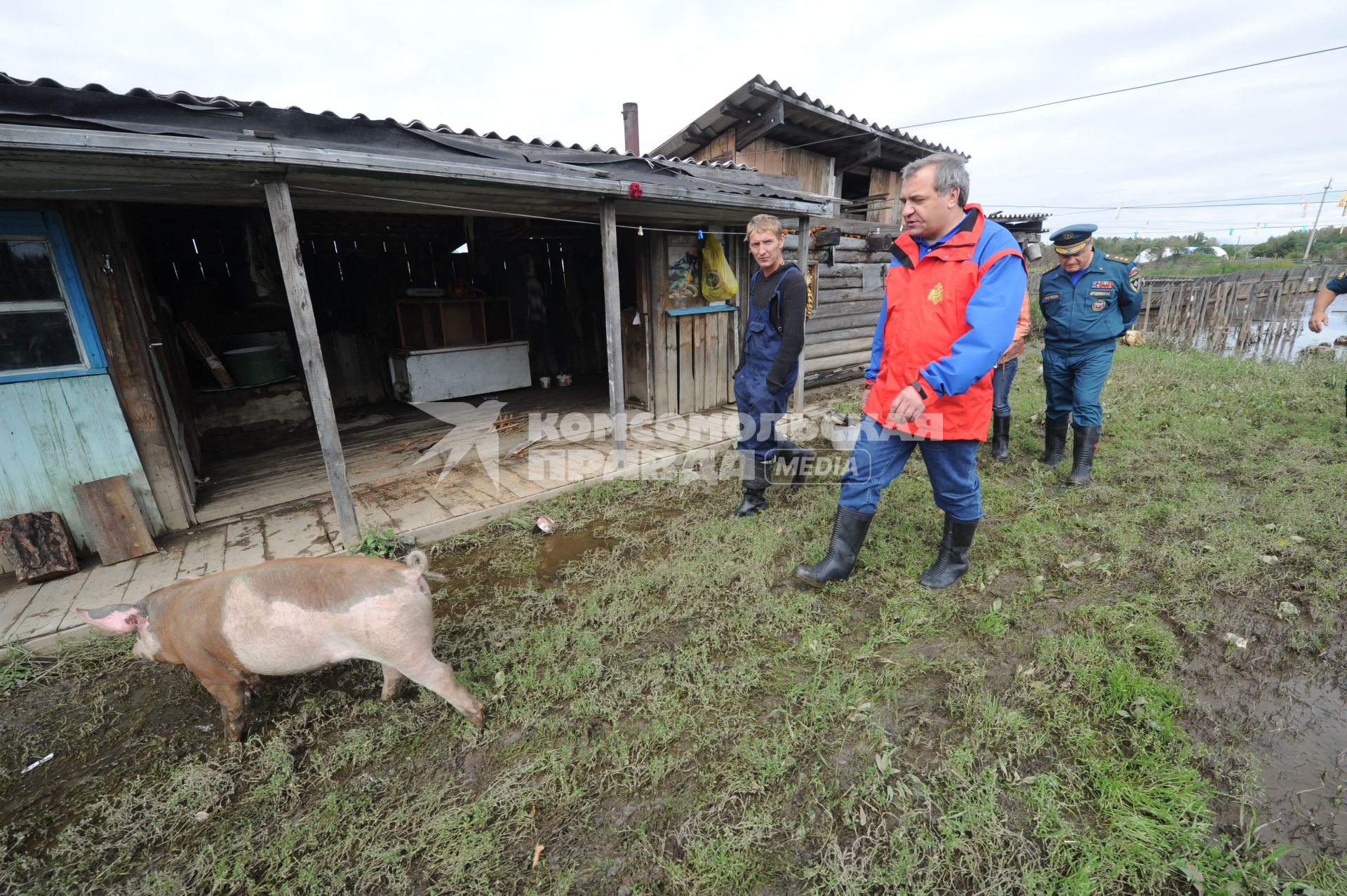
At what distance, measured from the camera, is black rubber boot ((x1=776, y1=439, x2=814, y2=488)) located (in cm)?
438

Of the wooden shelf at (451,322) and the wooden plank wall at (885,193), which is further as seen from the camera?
the wooden plank wall at (885,193)

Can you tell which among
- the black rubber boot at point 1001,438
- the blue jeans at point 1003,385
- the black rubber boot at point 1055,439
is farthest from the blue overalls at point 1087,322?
the black rubber boot at point 1001,438

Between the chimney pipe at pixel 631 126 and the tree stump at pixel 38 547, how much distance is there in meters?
A: 7.77

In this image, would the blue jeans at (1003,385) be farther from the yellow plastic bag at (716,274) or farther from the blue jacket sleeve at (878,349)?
the yellow plastic bag at (716,274)

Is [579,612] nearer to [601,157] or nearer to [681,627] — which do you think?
[681,627]

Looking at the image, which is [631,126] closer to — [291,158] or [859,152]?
[859,152]

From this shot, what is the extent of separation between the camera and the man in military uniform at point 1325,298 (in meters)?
4.11

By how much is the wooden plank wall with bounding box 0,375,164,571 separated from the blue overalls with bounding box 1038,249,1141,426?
268 inches

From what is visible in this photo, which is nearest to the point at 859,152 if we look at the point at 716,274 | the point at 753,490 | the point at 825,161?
the point at 825,161

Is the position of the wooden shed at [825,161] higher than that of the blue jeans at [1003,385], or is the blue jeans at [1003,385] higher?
the wooden shed at [825,161]

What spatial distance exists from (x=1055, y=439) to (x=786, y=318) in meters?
3.05

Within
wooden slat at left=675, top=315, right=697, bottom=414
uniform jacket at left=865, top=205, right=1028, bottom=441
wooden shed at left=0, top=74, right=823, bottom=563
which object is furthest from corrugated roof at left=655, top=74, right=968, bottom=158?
uniform jacket at left=865, top=205, right=1028, bottom=441

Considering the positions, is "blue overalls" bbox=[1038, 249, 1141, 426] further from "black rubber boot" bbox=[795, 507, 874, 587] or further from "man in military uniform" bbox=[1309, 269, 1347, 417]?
"black rubber boot" bbox=[795, 507, 874, 587]

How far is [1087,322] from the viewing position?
4223mm
